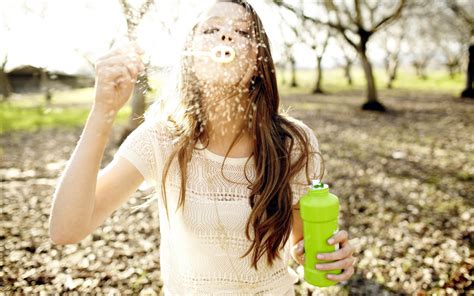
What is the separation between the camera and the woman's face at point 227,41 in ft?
6.54

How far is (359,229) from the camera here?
581cm

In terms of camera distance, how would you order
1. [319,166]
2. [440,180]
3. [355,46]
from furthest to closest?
1. [355,46]
2. [440,180]
3. [319,166]

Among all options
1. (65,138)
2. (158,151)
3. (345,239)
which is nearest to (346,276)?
(345,239)

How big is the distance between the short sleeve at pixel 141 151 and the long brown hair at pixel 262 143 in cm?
8

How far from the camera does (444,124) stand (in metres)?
14.3

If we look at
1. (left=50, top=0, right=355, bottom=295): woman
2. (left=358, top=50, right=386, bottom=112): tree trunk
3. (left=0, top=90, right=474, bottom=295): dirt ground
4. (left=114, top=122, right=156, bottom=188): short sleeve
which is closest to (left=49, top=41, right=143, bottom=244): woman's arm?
(left=50, top=0, right=355, bottom=295): woman

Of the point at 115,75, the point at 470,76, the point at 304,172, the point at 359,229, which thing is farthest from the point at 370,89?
the point at 115,75

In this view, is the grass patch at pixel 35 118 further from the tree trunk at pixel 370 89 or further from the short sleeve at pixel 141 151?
the short sleeve at pixel 141 151

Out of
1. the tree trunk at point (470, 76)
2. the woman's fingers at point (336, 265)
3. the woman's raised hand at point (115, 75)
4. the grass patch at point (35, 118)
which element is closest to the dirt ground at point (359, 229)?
the woman's fingers at point (336, 265)

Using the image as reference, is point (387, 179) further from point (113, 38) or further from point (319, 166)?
point (319, 166)

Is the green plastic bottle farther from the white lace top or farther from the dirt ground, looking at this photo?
the dirt ground

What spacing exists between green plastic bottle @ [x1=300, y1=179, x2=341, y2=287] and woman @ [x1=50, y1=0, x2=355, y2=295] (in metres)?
0.10

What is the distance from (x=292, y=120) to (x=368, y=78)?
55.6 feet

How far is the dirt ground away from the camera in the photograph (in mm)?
4359
